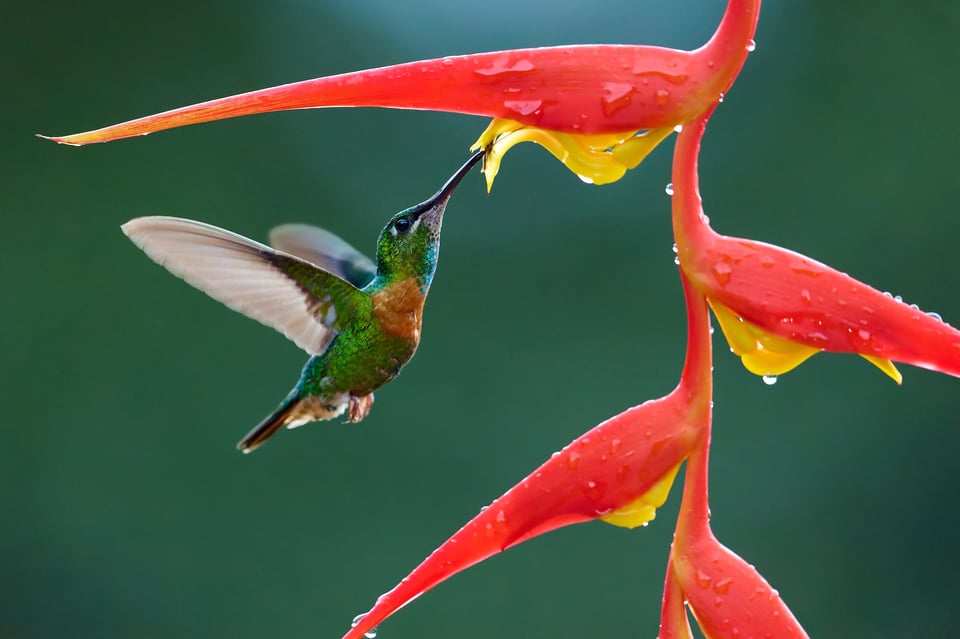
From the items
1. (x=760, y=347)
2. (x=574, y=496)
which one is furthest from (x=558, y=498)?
(x=760, y=347)

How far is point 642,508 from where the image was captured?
546 millimetres

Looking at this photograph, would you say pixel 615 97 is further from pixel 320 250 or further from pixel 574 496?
pixel 320 250

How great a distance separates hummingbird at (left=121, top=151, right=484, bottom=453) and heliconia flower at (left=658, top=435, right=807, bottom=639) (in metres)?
0.28

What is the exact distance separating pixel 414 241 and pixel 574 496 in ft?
1.11

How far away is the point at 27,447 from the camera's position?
2.92 metres

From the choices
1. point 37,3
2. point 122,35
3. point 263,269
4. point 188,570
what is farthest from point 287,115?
point 263,269

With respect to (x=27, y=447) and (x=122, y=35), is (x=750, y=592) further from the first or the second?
(x=122, y=35)

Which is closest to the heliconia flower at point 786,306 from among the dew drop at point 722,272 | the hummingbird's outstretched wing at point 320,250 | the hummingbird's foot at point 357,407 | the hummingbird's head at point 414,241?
the dew drop at point 722,272

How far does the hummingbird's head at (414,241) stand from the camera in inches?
31.4

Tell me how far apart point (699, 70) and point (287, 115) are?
114 inches

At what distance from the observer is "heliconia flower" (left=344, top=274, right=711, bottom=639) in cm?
53

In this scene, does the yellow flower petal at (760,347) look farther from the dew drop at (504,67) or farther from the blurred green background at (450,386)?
the blurred green background at (450,386)

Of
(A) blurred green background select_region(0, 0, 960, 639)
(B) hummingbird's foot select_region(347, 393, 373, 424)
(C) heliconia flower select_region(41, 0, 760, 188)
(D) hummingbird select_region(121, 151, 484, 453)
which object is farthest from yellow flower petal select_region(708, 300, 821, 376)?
(A) blurred green background select_region(0, 0, 960, 639)

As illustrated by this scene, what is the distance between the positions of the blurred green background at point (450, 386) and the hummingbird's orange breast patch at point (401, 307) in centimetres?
183
